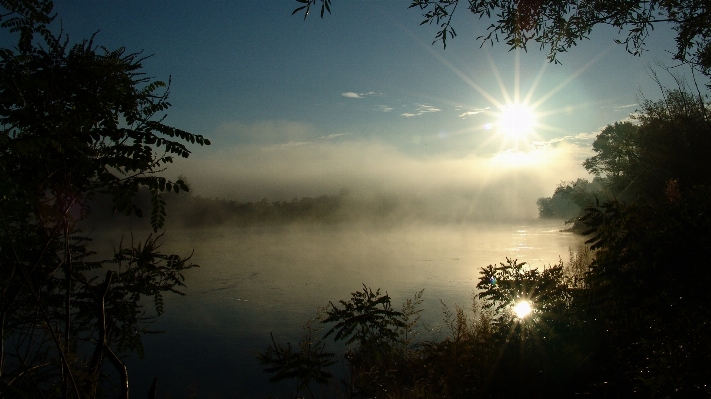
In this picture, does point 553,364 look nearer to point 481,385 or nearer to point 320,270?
point 481,385

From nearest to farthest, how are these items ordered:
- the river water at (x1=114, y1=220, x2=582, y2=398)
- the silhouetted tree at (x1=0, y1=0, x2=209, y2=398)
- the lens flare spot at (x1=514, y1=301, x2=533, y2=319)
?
1. the silhouetted tree at (x1=0, y1=0, x2=209, y2=398)
2. the lens flare spot at (x1=514, y1=301, x2=533, y2=319)
3. the river water at (x1=114, y1=220, x2=582, y2=398)

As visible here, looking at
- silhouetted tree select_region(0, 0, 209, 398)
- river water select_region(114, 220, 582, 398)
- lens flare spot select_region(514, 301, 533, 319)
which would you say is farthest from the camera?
river water select_region(114, 220, 582, 398)

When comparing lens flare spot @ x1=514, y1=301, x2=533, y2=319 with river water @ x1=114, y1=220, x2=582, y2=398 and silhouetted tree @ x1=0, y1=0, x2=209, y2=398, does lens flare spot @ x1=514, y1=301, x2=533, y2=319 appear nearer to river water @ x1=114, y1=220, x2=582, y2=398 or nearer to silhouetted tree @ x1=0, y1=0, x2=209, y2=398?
silhouetted tree @ x1=0, y1=0, x2=209, y2=398

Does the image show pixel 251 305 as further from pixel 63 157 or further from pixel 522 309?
pixel 63 157

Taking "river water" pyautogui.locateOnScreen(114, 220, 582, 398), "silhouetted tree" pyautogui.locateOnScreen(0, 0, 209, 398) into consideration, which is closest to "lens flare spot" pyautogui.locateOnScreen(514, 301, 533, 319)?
"silhouetted tree" pyautogui.locateOnScreen(0, 0, 209, 398)

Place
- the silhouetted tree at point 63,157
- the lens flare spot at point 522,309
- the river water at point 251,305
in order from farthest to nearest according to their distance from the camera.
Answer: the river water at point 251,305 → the lens flare spot at point 522,309 → the silhouetted tree at point 63,157

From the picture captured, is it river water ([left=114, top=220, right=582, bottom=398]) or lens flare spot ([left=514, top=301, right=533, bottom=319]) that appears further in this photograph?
river water ([left=114, top=220, right=582, bottom=398])

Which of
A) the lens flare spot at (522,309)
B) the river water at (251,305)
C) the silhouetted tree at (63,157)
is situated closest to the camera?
the silhouetted tree at (63,157)

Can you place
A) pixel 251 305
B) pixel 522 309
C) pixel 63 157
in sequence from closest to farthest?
1. pixel 63 157
2. pixel 522 309
3. pixel 251 305

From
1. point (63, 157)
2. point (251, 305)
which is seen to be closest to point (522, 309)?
point (63, 157)

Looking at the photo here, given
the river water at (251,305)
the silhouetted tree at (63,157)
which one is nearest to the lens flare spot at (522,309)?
the silhouetted tree at (63,157)

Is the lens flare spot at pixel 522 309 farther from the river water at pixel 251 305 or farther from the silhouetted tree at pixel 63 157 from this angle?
the river water at pixel 251 305

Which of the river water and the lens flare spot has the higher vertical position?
the lens flare spot

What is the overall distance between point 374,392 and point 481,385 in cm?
107
